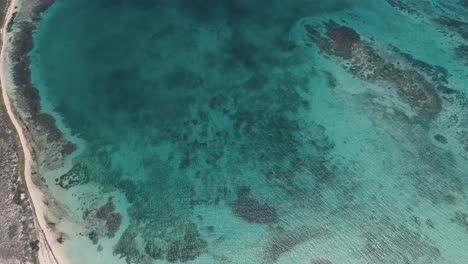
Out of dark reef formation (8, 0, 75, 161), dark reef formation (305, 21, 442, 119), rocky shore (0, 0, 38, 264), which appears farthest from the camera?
dark reef formation (305, 21, 442, 119)

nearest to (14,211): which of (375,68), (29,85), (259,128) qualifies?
(29,85)

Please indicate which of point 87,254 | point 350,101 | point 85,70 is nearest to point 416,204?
point 350,101

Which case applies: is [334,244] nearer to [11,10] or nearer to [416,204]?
[416,204]

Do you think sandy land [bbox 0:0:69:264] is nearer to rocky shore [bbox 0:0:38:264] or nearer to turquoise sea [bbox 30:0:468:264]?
rocky shore [bbox 0:0:38:264]

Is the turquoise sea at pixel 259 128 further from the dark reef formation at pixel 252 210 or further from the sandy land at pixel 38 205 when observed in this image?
the sandy land at pixel 38 205

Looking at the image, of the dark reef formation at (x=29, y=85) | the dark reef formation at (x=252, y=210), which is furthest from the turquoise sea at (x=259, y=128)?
the dark reef formation at (x=29, y=85)

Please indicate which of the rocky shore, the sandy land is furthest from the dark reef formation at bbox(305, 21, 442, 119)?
the rocky shore

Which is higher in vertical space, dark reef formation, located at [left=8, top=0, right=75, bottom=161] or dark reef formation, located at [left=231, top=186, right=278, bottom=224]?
dark reef formation, located at [left=8, top=0, right=75, bottom=161]

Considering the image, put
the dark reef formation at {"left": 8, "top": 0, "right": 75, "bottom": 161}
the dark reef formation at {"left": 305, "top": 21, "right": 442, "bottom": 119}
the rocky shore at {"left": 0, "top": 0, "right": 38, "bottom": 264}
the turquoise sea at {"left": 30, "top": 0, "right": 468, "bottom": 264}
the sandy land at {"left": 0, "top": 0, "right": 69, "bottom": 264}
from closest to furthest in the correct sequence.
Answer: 1. the rocky shore at {"left": 0, "top": 0, "right": 38, "bottom": 264}
2. the sandy land at {"left": 0, "top": 0, "right": 69, "bottom": 264}
3. the turquoise sea at {"left": 30, "top": 0, "right": 468, "bottom": 264}
4. the dark reef formation at {"left": 8, "top": 0, "right": 75, "bottom": 161}
5. the dark reef formation at {"left": 305, "top": 21, "right": 442, "bottom": 119}
